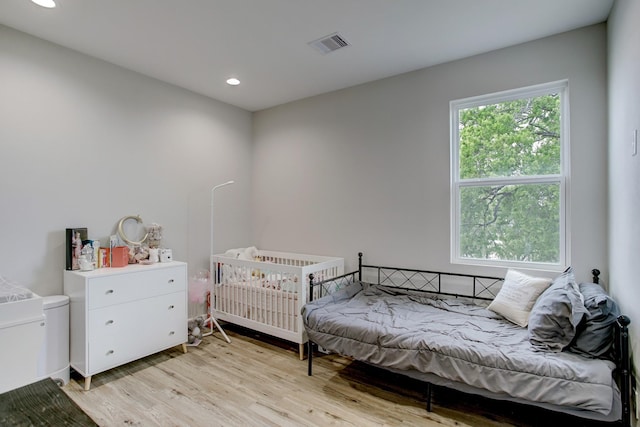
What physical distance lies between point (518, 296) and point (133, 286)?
301cm

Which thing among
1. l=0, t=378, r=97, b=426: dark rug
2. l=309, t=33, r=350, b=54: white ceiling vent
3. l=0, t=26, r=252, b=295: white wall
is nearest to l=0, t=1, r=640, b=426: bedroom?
l=0, t=26, r=252, b=295: white wall

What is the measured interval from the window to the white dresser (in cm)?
262

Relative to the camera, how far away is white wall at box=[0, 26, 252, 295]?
8.21ft

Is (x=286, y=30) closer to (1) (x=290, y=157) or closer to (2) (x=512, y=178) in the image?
(1) (x=290, y=157)

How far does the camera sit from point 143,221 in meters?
3.29

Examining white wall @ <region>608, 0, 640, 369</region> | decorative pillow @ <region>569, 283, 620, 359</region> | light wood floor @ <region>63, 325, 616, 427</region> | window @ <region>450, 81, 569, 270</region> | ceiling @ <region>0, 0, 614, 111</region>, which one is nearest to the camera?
white wall @ <region>608, 0, 640, 369</region>

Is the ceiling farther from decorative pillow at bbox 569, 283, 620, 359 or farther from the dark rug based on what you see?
the dark rug

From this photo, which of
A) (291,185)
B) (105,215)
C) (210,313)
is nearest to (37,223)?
(105,215)

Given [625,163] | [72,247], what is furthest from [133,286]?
[625,163]

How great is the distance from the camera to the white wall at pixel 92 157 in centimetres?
250

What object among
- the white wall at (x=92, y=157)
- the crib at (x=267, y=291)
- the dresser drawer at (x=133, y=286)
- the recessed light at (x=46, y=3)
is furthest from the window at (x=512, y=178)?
the recessed light at (x=46, y=3)

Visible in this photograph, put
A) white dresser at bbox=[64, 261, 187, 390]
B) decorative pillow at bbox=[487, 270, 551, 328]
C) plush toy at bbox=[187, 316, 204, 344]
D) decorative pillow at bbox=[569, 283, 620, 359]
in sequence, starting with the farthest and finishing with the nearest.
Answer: plush toy at bbox=[187, 316, 204, 344] < white dresser at bbox=[64, 261, 187, 390] < decorative pillow at bbox=[487, 270, 551, 328] < decorative pillow at bbox=[569, 283, 620, 359]

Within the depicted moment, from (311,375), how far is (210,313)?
1546 millimetres

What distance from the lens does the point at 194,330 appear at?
130 inches
